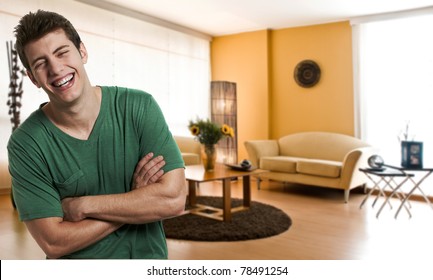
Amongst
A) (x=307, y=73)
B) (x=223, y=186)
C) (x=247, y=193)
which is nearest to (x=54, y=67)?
(x=223, y=186)

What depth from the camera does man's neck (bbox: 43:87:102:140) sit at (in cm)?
97

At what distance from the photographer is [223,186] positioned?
4027 millimetres

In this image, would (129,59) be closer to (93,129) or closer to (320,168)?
(320,168)

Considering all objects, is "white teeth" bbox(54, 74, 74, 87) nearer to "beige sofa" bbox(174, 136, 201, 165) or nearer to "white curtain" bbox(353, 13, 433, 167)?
"white curtain" bbox(353, 13, 433, 167)

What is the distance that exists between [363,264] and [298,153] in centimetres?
519

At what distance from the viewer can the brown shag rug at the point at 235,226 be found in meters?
3.47

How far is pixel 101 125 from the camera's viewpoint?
1017mm

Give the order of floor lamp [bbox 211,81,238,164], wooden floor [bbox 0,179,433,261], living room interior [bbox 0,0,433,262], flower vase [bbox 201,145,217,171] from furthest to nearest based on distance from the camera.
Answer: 1. floor lamp [bbox 211,81,238,164]
2. flower vase [bbox 201,145,217,171]
3. living room interior [bbox 0,0,433,262]
4. wooden floor [bbox 0,179,433,261]

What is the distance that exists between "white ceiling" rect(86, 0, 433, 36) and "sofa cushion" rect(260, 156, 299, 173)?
214cm

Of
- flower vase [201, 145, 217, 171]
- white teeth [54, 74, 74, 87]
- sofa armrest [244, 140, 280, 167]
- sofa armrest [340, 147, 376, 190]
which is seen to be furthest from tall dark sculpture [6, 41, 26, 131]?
white teeth [54, 74, 74, 87]

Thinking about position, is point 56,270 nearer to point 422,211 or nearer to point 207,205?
point 207,205

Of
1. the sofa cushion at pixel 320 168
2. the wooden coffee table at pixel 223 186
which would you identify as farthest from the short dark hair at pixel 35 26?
the sofa cushion at pixel 320 168

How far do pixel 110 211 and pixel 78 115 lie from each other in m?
0.26

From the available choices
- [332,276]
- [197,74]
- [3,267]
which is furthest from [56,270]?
[197,74]
